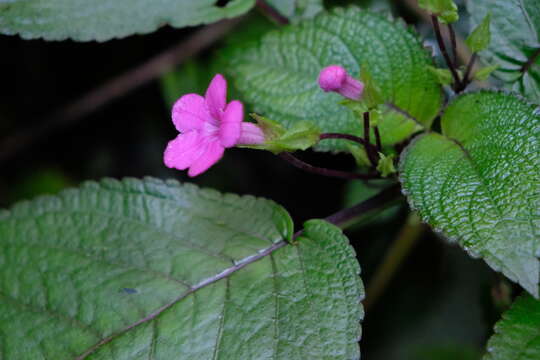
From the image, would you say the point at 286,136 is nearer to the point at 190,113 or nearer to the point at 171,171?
the point at 190,113

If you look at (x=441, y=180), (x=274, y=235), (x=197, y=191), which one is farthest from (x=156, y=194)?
(x=441, y=180)

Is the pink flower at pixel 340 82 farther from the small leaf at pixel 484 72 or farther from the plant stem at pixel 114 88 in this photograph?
the plant stem at pixel 114 88

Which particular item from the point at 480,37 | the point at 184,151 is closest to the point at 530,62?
the point at 480,37

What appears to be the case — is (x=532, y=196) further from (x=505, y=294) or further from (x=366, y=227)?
(x=366, y=227)

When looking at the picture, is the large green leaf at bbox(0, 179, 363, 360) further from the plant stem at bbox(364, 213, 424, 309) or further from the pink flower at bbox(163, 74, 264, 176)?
the plant stem at bbox(364, 213, 424, 309)

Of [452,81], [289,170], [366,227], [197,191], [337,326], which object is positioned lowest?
[366,227]

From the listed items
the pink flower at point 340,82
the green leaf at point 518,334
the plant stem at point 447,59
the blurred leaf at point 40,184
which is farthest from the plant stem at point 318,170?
the blurred leaf at point 40,184
